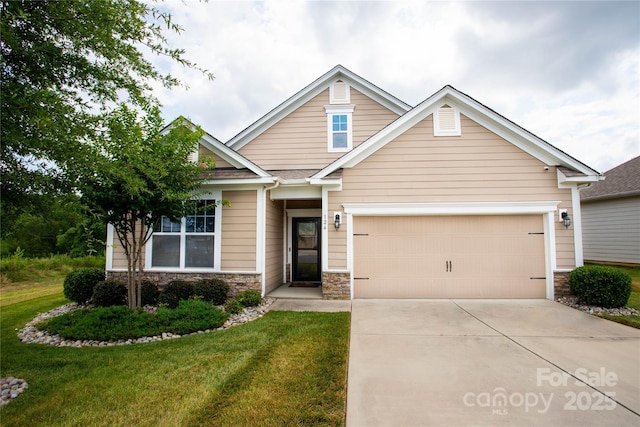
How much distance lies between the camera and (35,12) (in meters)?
3.01

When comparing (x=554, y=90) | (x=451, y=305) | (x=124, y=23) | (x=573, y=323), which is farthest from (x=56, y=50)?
(x=554, y=90)

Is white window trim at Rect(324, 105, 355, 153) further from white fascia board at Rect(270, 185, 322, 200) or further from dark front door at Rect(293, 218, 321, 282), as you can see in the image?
dark front door at Rect(293, 218, 321, 282)

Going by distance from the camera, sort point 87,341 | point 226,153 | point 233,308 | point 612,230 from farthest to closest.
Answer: point 612,230, point 226,153, point 233,308, point 87,341

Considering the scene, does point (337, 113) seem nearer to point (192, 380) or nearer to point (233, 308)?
point (233, 308)

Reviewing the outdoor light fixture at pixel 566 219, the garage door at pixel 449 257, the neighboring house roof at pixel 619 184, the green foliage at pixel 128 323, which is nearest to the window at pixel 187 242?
the green foliage at pixel 128 323

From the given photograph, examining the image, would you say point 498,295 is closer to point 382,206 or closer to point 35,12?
point 382,206

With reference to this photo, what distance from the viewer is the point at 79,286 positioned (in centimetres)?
748

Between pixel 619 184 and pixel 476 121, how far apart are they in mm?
11175

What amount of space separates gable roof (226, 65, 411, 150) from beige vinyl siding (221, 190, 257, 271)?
3299 mm

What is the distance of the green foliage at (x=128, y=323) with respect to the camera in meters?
5.24

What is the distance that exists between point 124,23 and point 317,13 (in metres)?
7.79

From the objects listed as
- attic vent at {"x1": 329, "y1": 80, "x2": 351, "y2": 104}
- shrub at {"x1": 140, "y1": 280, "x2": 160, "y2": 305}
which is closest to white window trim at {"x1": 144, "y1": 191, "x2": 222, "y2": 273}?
shrub at {"x1": 140, "y1": 280, "x2": 160, "y2": 305}

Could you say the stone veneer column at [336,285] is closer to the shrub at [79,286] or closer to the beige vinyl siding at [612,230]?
the shrub at [79,286]

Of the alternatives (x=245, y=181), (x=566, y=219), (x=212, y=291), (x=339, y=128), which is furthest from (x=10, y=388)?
(x=566, y=219)
